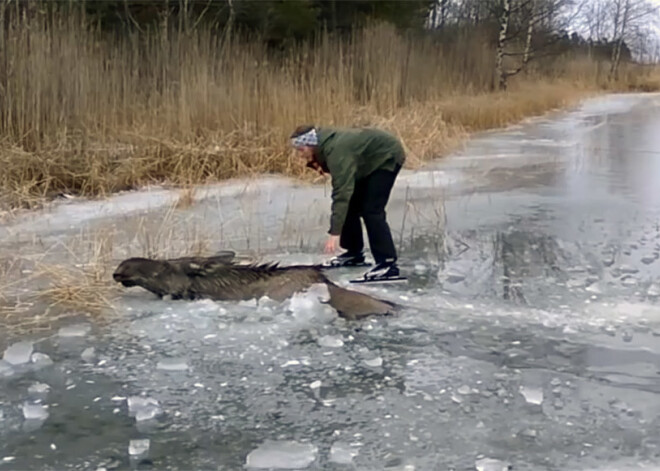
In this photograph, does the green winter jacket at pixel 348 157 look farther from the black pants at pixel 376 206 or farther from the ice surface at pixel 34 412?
the ice surface at pixel 34 412

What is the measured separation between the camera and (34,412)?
11.4 feet

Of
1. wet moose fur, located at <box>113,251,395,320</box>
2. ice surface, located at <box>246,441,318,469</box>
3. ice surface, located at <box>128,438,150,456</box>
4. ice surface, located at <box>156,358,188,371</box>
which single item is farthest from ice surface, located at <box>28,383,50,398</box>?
wet moose fur, located at <box>113,251,395,320</box>

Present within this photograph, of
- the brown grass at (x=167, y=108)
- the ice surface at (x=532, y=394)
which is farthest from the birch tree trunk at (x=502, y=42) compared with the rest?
the ice surface at (x=532, y=394)

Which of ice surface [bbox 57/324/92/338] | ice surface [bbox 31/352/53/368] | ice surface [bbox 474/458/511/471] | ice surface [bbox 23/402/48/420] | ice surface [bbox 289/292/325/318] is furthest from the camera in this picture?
ice surface [bbox 289/292/325/318]

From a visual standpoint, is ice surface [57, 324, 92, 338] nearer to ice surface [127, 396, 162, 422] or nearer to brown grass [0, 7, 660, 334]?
brown grass [0, 7, 660, 334]

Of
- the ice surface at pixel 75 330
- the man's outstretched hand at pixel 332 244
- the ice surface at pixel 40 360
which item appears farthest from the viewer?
the man's outstretched hand at pixel 332 244

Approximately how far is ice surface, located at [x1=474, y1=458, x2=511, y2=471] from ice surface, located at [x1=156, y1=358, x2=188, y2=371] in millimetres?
1504

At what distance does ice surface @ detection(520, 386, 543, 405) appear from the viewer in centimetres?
364

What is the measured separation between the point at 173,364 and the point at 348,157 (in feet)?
5.96

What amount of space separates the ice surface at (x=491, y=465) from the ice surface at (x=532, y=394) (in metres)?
0.61

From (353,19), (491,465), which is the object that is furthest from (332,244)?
(353,19)

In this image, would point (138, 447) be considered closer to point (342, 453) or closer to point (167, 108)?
point (342, 453)

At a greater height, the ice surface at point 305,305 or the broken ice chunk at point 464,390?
the ice surface at point 305,305

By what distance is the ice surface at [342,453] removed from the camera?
3.09 meters
